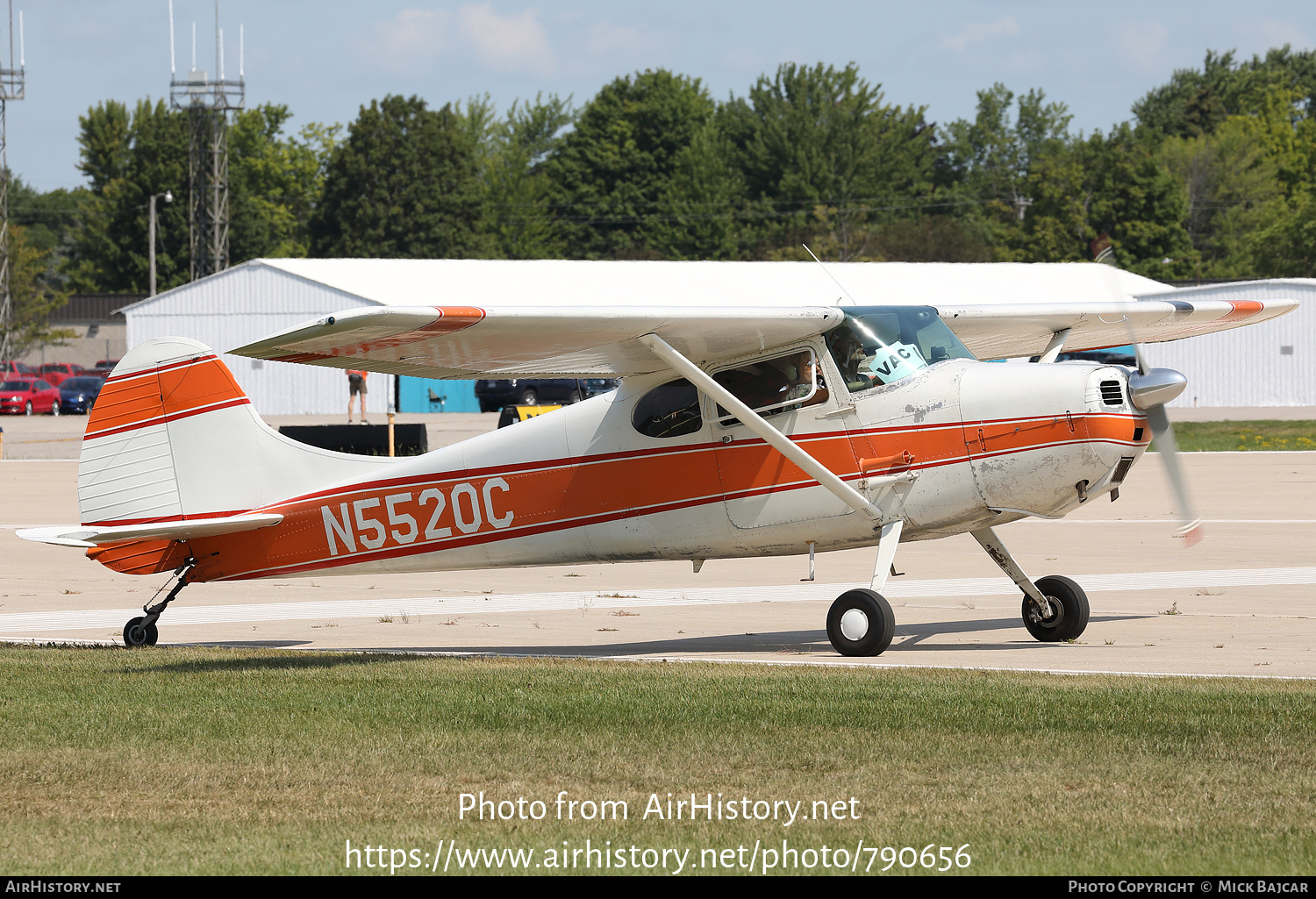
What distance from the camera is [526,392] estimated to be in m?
56.8

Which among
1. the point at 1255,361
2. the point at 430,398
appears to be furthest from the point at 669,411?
the point at 1255,361

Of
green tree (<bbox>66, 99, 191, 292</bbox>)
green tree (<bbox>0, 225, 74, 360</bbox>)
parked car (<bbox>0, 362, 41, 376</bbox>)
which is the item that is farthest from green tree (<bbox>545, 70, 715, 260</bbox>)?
parked car (<bbox>0, 362, 41, 376</bbox>)

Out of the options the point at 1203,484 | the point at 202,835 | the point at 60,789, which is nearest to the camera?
the point at 202,835

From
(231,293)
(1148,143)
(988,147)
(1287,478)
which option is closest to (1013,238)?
(1148,143)

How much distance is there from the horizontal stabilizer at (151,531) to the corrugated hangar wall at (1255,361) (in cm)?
4793

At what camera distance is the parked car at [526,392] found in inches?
2172

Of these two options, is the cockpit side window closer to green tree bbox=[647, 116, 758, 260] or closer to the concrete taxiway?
the concrete taxiway

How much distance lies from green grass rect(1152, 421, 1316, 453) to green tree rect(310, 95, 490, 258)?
2728 inches

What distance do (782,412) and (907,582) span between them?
5.49 meters

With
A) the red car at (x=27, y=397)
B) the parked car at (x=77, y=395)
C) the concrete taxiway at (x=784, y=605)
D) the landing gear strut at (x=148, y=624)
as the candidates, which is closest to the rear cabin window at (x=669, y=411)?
the concrete taxiway at (x=784, y=605)

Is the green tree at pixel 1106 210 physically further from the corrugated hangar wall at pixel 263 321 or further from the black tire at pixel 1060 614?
the black tire at pixel 1060 614

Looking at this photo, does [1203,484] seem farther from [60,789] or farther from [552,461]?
[60,789]

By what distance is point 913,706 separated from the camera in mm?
8523

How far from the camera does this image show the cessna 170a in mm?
10484
